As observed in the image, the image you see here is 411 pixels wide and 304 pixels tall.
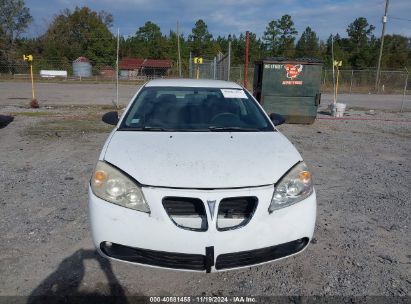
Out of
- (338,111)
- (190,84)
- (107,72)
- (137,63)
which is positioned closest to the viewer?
(190,84)

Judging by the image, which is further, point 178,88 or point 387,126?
point 387,126

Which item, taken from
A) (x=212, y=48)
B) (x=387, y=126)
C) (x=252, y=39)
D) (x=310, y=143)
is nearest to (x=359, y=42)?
(x=252, y=39)

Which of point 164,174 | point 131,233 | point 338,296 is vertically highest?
point 164,174

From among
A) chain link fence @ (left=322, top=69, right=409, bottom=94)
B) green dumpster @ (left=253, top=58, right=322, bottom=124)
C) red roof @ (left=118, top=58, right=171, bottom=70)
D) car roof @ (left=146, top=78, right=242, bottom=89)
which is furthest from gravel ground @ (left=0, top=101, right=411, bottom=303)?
red roof @ (left=118, top=58, right=171, bottom=70)

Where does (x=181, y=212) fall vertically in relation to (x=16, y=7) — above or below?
below

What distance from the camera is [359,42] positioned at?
65.1 m

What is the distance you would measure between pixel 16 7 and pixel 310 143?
75.5 metres

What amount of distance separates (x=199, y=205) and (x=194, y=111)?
1.62 m

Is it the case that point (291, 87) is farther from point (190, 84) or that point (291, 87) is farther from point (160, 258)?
point (160, 258)

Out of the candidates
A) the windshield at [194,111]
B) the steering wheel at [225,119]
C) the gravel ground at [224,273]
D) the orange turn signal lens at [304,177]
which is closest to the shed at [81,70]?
the gravel ground at [224,273]

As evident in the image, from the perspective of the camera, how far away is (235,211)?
241cm

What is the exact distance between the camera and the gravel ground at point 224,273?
108 inches

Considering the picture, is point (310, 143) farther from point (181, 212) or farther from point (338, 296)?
point (181, 212)

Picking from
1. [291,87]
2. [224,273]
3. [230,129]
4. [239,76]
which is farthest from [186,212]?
[239,76]
